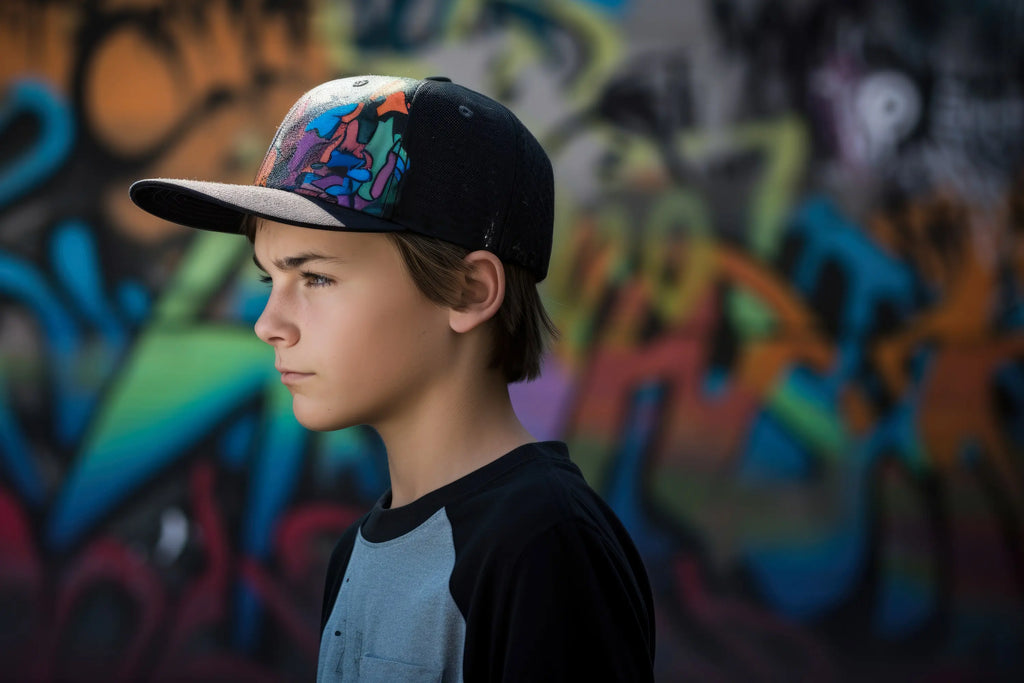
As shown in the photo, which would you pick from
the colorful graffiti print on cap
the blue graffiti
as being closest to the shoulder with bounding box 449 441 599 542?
the colorful graffiti print on cap

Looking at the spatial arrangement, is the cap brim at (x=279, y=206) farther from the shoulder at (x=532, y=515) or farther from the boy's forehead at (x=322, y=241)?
the shoulder at (x=532, y=515)

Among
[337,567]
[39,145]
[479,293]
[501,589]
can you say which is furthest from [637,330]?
[501,589]

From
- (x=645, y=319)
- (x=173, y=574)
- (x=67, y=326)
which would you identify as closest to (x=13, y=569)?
(x=173, y=574)

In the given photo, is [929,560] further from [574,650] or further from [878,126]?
[574,650]

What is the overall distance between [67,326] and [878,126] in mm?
3417

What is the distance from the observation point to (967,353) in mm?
4176

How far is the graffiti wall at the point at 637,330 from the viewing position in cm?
405

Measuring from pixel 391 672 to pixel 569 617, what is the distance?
285mm

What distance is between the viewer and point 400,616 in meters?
1.34

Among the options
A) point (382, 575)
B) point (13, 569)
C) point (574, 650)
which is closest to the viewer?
point (574, 650)

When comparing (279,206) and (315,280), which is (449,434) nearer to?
(315,280)

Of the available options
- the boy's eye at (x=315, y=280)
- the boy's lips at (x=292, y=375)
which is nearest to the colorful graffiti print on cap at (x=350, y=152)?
the boy's eye at (x=315, y=280)

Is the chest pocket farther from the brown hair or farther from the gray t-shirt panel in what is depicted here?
the brown hair

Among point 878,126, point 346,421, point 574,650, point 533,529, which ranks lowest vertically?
point 574,650
